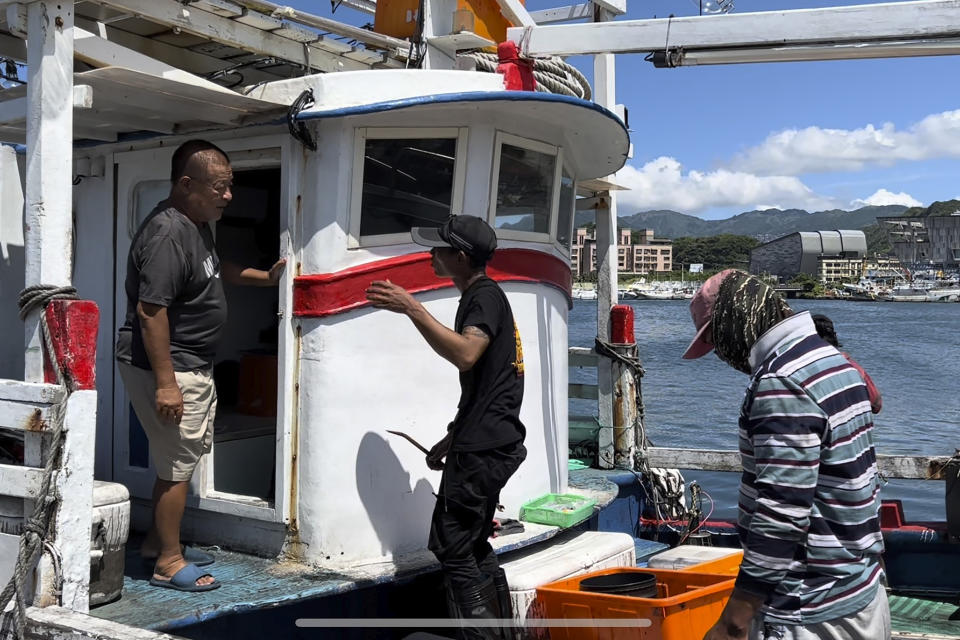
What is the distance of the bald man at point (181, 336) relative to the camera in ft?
14.0

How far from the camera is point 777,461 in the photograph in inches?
105

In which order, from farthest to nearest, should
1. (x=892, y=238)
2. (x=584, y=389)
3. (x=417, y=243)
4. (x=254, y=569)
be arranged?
(x=892, y=238), (x=584, y=389), (x=417, y=243), (x=254, y=569)

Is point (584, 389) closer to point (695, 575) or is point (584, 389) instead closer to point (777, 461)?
point (695, 575)

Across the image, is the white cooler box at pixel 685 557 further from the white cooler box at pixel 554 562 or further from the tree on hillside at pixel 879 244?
the tree on hillside at pixel 879 244

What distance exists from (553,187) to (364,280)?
1.57 metres

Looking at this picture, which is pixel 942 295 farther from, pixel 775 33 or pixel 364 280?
pixel 364 280

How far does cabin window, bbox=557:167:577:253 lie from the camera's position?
6051mm

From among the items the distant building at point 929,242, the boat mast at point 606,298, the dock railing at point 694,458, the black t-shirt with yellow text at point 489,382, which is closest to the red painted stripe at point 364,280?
the black t-shirt with yellow text at point 489,382

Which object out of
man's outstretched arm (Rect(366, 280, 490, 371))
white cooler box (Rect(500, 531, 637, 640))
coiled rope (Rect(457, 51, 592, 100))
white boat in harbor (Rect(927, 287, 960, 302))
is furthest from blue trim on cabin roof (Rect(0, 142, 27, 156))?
white boat in harbor (Rect(927, 287, 960, 302))

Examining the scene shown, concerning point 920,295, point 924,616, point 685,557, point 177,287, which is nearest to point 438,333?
point 177,287

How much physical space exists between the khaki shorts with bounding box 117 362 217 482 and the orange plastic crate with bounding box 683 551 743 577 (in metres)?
2.61

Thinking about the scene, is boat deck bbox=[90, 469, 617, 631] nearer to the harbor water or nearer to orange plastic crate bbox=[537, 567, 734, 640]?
orange plastic crate bbox=[537, 567, 734, 640]

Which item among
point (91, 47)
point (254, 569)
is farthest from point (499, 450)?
point (91, 47)

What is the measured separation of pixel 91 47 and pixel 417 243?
6.00 feet
